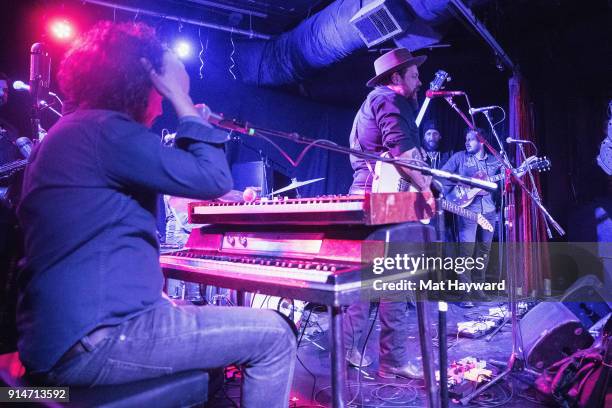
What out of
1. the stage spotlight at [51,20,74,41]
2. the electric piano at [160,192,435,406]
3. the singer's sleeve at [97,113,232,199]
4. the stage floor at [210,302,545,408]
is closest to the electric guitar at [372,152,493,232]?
the electric piano at [160,192,435,406]

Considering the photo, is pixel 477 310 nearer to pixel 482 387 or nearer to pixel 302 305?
pixel 302 305

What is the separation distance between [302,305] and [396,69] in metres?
2.95

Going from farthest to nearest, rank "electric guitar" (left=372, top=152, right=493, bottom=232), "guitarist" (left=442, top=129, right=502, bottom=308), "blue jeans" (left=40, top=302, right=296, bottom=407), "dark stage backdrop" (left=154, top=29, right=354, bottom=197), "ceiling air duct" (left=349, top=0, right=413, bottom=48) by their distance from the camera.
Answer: "dark stage backdrop" (left=154, top=29, right=354, bottom=197) < "guitarist" (left=442, top=129, right=502, bottom=308) < "ceiling air duct" (left=349, top=0, right=413, bottom=48) < "electric guitar" (left=372, top=152, right=493, bottom=232) < "blue jeans" (left=40, top=302, right=296, bottom=407)

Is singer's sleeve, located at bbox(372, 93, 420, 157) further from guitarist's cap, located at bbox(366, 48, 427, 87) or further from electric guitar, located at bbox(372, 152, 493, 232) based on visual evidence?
guitarist's cap, located at bbox(366, 48, 427, 87)

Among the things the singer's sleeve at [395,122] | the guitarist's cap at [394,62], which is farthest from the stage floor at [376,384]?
the guitarist's cap at [394,62]

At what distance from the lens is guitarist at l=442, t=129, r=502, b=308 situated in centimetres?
718

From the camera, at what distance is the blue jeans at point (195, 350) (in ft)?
4.83

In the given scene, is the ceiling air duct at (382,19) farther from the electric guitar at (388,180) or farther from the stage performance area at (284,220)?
the electric guitar at (388,180)

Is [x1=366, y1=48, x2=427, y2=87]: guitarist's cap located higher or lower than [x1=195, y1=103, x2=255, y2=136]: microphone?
higher

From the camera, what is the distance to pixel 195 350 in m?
1.58

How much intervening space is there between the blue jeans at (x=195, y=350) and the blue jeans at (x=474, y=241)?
5971mm

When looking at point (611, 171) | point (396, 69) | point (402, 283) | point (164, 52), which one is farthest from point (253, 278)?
point (611, 171)

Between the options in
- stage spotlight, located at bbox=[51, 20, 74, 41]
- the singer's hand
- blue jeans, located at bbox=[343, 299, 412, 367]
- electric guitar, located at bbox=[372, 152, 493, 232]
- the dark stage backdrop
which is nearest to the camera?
the singer's hand

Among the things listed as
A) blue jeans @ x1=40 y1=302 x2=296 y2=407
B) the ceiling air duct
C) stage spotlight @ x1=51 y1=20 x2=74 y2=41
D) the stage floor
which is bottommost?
the stage floor
